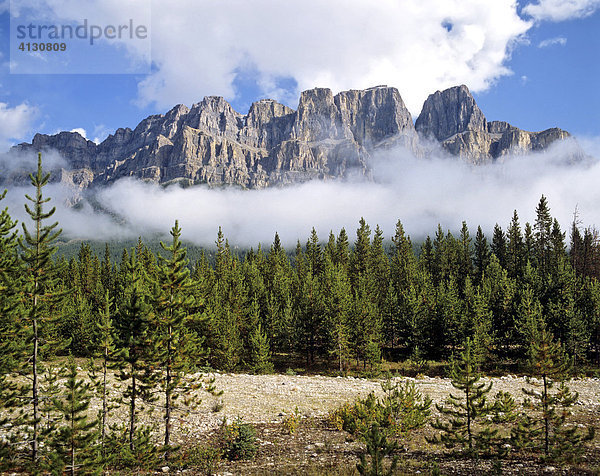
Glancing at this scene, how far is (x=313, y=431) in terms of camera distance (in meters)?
20.7

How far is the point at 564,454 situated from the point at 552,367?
3492 millimetres

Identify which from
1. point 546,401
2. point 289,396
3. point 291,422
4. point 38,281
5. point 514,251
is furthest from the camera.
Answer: point 514,251

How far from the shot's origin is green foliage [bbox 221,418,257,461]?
1669 centimetres

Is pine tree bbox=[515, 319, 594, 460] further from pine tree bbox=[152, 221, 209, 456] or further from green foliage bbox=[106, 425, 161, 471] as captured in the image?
pine tree bbox=[152, 221, 209, 456]

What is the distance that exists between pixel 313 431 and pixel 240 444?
5499 millimetres

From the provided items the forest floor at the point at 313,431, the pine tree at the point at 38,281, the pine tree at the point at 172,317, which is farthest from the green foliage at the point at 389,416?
the pine tree at the point at 38,281

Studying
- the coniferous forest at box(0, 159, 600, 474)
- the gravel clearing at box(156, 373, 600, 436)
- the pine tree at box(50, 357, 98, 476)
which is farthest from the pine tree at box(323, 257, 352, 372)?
the pine tree at box(50, 357, 98, 476)

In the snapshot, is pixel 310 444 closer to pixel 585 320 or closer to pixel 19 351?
pixel 19 351

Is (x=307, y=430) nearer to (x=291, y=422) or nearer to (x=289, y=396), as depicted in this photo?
(x=291, y=422)

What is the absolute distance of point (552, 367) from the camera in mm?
15867

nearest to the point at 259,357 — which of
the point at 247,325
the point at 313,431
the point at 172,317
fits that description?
the point at 247,325

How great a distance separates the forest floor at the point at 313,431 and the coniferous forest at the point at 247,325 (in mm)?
1532

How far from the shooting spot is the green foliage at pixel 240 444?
54.7 feet

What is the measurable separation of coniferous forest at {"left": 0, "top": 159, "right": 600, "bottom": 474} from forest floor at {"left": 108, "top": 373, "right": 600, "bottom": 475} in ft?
5.03
